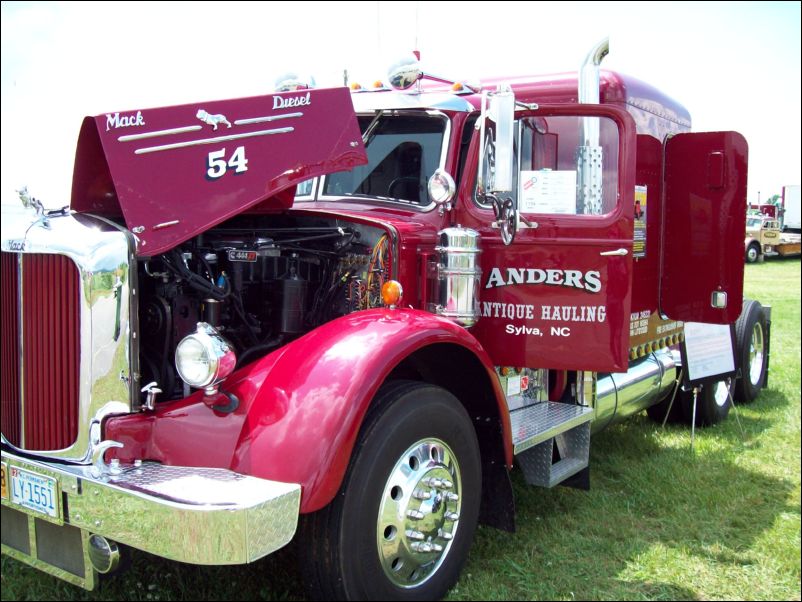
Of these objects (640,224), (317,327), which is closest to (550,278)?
(317,327)

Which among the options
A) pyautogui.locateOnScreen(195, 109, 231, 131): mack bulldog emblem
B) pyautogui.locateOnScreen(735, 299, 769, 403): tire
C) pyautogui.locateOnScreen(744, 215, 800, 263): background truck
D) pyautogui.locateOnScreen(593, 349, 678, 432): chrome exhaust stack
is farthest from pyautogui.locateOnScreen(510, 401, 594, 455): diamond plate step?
pyautogui.locateOnScreen(735, 299, 769, 403): tire

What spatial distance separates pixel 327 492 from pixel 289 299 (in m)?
1.06

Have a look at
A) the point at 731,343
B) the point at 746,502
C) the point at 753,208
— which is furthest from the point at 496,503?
the point at 731,343

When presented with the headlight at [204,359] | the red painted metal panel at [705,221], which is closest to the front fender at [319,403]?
the headlight at [204,359]

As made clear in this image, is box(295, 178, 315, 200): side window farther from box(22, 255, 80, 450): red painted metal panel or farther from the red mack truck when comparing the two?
box(22, 255, 80, 450): red painted metal panel

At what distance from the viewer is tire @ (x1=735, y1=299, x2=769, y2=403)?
709 cm

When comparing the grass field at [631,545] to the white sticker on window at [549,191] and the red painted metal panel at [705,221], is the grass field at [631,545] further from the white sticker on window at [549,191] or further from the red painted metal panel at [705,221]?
the white sticker on window at [549,191]

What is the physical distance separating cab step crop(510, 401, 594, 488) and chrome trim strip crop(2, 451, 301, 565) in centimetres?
154

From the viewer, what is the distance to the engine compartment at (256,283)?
3.26 metres

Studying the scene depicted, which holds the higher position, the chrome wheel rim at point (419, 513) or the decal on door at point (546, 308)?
the decal on door at point (546, 308)

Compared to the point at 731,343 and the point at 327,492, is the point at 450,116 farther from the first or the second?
the point at 731,343

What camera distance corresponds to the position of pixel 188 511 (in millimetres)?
2504

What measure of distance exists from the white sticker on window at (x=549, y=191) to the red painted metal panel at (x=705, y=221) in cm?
135

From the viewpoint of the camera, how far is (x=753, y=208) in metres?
5.55
